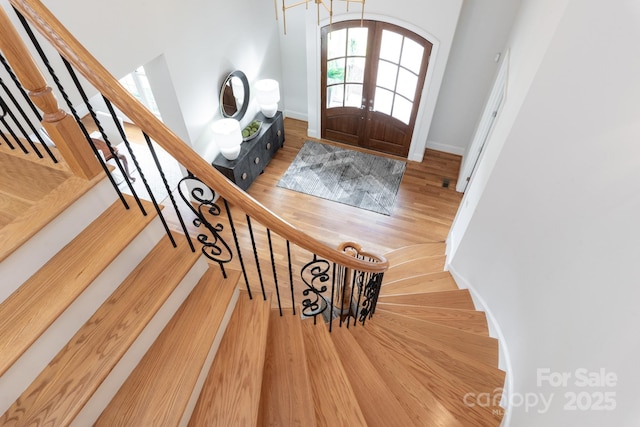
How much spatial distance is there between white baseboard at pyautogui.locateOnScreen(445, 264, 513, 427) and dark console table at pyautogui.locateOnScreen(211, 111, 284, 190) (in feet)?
9.48

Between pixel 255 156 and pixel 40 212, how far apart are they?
3633 mm

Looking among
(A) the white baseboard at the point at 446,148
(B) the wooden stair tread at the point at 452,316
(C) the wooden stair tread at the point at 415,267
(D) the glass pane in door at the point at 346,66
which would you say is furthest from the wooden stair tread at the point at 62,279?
(A) the white baseboard at the point at 446,148

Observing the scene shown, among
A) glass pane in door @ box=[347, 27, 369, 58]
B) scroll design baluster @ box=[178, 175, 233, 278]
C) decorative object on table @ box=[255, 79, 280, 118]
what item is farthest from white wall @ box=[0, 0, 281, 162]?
glass pane in door @ box=[347, 27, 369, 58]

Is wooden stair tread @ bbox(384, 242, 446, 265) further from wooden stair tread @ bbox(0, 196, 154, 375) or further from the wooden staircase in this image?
wooden stair tread @ bbox(0, 196, 154, 375)

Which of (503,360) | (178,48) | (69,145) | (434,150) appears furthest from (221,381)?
(434,150)

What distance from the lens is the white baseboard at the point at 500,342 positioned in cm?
227

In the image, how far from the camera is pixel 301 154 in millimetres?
5668

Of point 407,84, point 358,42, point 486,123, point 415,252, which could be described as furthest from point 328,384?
point 358,42

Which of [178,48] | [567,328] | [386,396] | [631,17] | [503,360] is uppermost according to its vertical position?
[631,17]

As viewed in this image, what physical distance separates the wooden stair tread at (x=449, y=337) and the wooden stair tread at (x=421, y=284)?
2.00 ft

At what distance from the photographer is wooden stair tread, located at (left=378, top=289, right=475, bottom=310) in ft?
10.3

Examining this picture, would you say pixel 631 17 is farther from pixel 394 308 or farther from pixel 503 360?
pixel 394 308

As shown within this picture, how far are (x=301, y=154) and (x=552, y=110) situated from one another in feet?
12.9

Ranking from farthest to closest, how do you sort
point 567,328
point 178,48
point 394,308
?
1. point 178,48
2. point 394,308
3. point 567,328
